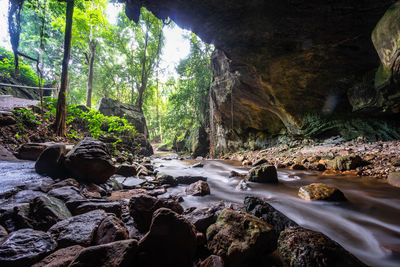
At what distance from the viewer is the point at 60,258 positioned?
3.83 ft

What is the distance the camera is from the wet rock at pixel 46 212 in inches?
65.9

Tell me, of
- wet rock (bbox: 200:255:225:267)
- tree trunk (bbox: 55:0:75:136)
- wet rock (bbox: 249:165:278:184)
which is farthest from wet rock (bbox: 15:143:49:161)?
wet rock (bbox: 249:165:278:184)

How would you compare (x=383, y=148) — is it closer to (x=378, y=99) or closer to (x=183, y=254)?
(x=378, y=99)

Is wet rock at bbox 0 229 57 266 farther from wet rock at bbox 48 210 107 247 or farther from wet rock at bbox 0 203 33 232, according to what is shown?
wet rock at bbox 0 203 33 232

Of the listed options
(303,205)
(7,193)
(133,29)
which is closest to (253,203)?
(303,205)

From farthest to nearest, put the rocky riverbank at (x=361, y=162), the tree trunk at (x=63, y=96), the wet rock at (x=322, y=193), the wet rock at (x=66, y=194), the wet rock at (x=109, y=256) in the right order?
the tree trunk at (x=63, y=96) < the rocky riverbank at (x=361, y=162) < the wet rock at (x=322, y=193) < the wet rock at (x=66, y=194) < the wet rock at (x=109, y=256)

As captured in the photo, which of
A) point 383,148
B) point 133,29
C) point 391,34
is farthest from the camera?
point 133,29

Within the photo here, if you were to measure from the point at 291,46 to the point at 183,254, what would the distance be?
7.46 m

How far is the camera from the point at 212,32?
6621 millimetres

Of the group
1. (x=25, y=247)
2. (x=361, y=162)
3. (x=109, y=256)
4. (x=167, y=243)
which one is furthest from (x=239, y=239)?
(x=361, y=162)

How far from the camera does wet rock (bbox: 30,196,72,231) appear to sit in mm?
1674

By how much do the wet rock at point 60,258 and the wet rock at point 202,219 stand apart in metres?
1.06

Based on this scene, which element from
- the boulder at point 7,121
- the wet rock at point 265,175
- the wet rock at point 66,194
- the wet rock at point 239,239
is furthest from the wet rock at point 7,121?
the wet rock at point 265,175

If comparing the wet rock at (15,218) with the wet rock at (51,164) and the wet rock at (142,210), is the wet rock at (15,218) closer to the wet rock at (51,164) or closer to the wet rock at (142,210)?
the wet rock at (142,210)
